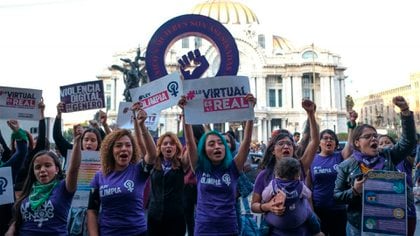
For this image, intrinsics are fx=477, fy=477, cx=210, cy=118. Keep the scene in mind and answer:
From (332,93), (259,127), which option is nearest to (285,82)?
(332,93)

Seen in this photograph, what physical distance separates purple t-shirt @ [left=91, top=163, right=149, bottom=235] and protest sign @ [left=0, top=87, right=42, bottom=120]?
9.17 ft

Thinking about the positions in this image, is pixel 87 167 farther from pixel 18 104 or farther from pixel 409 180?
pixel 409 180

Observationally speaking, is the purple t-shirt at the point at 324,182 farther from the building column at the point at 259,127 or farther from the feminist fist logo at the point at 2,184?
the building column at the point at 259,127

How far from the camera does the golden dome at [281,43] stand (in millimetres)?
68125

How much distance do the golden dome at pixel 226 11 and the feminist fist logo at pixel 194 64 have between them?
199ft

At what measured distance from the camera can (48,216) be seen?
3.55 metres

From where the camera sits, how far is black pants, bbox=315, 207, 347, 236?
4996 mm

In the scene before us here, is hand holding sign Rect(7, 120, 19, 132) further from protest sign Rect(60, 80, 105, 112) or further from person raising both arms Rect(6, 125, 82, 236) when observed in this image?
protest sign Rect(60, 80, 105, 112)

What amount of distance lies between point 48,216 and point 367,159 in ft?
8.42

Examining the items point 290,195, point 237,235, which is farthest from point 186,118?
point 290,195

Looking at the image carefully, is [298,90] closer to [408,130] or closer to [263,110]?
[263,110]

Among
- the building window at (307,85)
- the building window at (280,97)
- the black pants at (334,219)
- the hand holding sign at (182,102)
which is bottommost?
the black pants at (334,219)

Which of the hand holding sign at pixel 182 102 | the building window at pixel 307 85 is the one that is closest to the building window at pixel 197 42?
the building window at pixel 307 85

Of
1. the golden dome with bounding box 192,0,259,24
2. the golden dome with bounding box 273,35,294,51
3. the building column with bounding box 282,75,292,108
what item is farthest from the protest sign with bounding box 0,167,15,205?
the golden dome with bounding box 273,35,294,51
